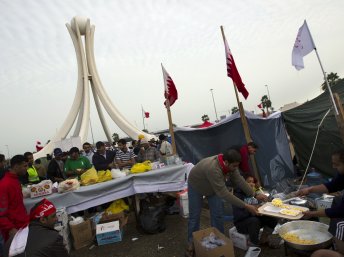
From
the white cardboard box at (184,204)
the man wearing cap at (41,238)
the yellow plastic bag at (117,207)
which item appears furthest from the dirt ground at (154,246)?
the man wearing cap at (41,238)

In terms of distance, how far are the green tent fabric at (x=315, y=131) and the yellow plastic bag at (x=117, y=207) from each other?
18.0ft

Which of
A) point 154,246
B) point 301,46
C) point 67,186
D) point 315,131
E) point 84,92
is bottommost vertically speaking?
point 154,246

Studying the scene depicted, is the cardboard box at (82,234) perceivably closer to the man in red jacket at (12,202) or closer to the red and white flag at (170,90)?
the man in red jacket at (12,202)

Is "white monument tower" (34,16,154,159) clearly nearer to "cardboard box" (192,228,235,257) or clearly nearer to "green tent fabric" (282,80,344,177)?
"green tent fabric" (282,80,344,177)

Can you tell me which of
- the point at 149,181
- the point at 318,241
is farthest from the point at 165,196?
the point at 318,241

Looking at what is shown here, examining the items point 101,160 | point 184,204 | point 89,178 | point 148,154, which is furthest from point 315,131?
point 89,178

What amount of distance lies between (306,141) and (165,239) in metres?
5.31

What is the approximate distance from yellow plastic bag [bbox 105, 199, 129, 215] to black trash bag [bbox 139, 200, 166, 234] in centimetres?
58

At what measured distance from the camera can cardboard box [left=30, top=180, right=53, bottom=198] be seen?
4473 mm

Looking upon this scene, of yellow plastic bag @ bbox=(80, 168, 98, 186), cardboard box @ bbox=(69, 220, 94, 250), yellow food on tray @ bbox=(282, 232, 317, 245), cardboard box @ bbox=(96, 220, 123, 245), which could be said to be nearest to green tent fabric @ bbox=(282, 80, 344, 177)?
yellow food on tray @ bbox=(282, 232, 317, 245)

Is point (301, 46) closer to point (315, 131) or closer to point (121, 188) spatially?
point (315, 131)

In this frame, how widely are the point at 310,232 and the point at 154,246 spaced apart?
8.23ft

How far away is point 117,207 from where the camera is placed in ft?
17.3

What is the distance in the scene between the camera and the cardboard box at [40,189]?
4.47 m
